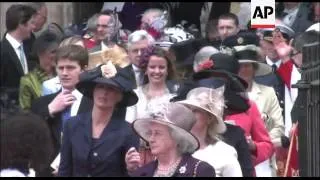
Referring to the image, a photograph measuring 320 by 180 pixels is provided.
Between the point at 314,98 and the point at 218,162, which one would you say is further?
the point at 314,98

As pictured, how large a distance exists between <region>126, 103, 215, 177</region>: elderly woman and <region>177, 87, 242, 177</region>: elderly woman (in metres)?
0.25

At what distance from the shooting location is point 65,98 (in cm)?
1050

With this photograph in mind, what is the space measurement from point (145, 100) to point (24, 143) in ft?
12.2

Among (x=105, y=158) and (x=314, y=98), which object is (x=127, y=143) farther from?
(x=314, y=98)

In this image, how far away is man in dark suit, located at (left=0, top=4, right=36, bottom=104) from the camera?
41.9 ft

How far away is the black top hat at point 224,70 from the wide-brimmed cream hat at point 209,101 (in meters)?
0.54

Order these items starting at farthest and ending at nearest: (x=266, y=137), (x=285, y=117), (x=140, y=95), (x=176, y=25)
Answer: (x=176, y=25)
(x=285, y=117)
(x=140, y=95)
(x=266, y=137)

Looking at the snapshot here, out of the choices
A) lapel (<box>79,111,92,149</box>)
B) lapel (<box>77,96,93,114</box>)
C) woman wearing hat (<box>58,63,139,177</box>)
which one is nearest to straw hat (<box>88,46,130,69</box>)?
lapel (<box>77,96,93,114</box>)

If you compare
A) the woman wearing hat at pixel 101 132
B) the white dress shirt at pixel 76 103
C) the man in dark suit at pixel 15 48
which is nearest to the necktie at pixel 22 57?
the man in dark suit at pixel 15 48

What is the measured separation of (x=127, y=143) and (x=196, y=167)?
1.19 meters

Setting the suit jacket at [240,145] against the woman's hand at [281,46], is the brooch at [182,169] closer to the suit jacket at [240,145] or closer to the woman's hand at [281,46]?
the suit jacket at [240,145]

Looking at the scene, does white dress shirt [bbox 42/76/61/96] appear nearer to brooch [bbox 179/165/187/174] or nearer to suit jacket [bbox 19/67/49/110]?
suit jacket [bbox 19/67/49/110]

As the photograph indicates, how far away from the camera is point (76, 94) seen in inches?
418

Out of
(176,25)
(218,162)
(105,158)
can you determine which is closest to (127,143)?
(105,158)
